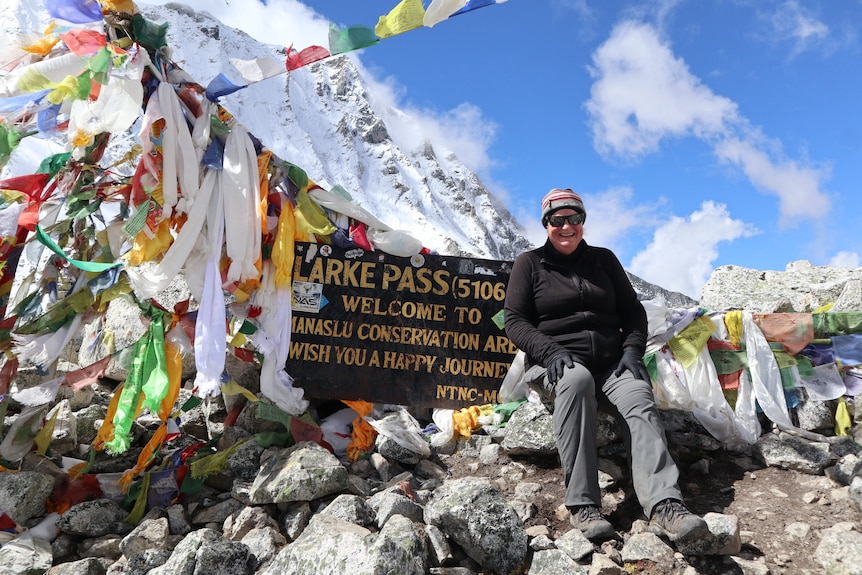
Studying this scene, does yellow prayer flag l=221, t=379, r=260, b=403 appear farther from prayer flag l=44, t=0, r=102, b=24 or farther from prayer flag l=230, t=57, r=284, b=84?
prayer flag l=44, t=0, r=102, b=24

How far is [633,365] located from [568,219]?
99cm

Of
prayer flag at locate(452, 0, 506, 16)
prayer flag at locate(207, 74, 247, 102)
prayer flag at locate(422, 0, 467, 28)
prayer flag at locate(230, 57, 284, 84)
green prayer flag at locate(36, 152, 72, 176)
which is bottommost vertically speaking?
green prayer flag at locate(36, 152, 72, 176)

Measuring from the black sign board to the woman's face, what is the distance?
1.14 m

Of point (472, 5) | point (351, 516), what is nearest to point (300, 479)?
point (351, 516)

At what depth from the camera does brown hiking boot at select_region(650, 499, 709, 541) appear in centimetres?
250

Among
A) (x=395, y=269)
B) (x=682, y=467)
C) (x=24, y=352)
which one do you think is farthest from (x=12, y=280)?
(x=682, y=467)

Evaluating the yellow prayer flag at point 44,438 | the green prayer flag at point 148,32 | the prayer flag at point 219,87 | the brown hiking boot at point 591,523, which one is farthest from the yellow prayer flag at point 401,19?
the yellow prayer flag at point 44,438

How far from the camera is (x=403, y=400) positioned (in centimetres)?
465

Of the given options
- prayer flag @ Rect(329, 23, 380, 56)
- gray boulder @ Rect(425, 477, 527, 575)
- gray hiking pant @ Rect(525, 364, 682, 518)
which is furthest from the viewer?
prayer flag @ Rect(329, 23, 380, 56)

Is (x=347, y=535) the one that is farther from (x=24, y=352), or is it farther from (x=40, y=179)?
(x=40, y=179)

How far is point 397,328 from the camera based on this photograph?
4754mm

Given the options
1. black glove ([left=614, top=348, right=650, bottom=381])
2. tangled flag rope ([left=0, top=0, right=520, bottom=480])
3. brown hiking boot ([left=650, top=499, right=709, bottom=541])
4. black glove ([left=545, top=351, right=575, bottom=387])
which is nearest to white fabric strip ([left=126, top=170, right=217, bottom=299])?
tangled flag rope ([left=0, top=0, right=520, bottom=480])

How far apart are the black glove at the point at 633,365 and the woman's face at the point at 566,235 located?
0.75 meters

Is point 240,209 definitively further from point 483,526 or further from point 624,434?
point 624,434
